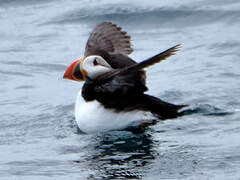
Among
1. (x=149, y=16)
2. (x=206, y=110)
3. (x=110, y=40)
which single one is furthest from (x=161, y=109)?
(x=149, y=16)

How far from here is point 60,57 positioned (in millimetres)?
10375

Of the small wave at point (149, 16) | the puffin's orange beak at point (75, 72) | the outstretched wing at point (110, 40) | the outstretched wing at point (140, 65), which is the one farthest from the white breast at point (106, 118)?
the small wave at point (149, 16)

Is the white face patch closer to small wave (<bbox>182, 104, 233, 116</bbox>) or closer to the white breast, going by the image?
the white breast

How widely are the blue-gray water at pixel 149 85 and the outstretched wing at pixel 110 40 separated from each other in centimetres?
88

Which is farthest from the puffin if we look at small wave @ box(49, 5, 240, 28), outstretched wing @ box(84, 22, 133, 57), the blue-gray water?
small wave @ box(49, 5, 240, 28)

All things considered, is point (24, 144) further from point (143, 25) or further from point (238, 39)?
point (143, 25)

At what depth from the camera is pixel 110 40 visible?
24.7 feet

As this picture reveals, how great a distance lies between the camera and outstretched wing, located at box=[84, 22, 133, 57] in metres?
7.45

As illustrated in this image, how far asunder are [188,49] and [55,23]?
9.86ft

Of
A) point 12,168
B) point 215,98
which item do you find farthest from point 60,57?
point 12,168

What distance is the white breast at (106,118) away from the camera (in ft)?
22.0

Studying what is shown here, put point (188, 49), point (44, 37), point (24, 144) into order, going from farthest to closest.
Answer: point (44, 37) < point (188, 49) < point (24, 144)

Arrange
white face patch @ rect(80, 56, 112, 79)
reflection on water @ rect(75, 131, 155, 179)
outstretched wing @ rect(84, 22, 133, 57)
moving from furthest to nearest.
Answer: outstretched wing @ rect(84, 22, 133, 57) < white face patch @ rect(80, 56, 112, 79) < reflection on water @ rect(75, 131, 155, 179)

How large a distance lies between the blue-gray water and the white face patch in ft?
2.06
